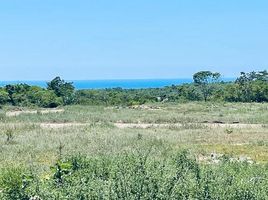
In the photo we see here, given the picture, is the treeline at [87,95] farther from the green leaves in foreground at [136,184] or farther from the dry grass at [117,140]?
the green leaves in foreground at [136,184]

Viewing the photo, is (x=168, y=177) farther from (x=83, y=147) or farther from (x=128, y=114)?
(x=128, y=114)

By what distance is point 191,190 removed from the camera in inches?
329

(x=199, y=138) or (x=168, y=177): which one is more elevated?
(x=168, y=177)

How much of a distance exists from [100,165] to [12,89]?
5102cm

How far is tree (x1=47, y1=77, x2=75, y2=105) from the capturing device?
62734 mm

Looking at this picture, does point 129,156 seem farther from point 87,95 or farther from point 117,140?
point 87,95

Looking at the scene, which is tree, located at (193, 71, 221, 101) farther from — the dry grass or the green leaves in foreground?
the green leaves in foreground

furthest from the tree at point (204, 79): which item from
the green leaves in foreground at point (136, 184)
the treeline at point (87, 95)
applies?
the green leaves in foreground at point (136, 184)

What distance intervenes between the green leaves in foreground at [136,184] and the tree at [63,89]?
52.1m

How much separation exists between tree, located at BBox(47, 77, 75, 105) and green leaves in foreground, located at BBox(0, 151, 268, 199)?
52.1 meters

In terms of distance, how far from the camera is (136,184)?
8.54 meters

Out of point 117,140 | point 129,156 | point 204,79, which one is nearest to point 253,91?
point 204,79

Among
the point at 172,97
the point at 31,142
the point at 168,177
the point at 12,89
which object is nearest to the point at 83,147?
the point at 31,142

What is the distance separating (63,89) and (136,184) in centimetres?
5564
